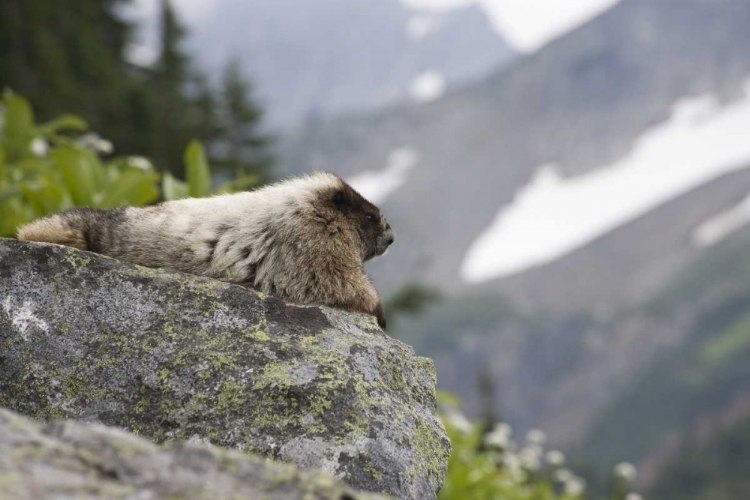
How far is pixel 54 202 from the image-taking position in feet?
26.0

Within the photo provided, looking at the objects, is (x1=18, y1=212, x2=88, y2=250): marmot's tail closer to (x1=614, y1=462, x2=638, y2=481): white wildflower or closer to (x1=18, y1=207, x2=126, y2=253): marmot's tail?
(x1=18, y1=207, x2=126, y2=253): marmot's tail

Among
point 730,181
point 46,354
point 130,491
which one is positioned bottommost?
point 130,491

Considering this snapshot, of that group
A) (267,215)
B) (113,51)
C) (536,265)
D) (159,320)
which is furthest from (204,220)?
(536,265)

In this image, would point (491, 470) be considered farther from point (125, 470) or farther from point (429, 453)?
point (125, 470)

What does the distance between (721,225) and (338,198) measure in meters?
152

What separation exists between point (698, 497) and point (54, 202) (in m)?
91.5

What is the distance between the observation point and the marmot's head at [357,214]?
18.0 ft

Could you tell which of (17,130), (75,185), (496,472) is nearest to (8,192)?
(75,185)

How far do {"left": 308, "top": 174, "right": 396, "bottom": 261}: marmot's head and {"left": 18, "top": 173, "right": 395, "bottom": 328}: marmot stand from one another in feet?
0.44

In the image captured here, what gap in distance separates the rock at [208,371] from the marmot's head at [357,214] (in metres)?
1.24

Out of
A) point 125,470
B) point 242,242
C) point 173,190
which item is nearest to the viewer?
point 125,470

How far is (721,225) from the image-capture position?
14025 centimetres

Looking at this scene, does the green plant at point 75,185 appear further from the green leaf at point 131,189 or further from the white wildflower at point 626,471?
the white wildflower at point 626,471

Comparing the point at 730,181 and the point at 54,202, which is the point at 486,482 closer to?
the point at 54,202
